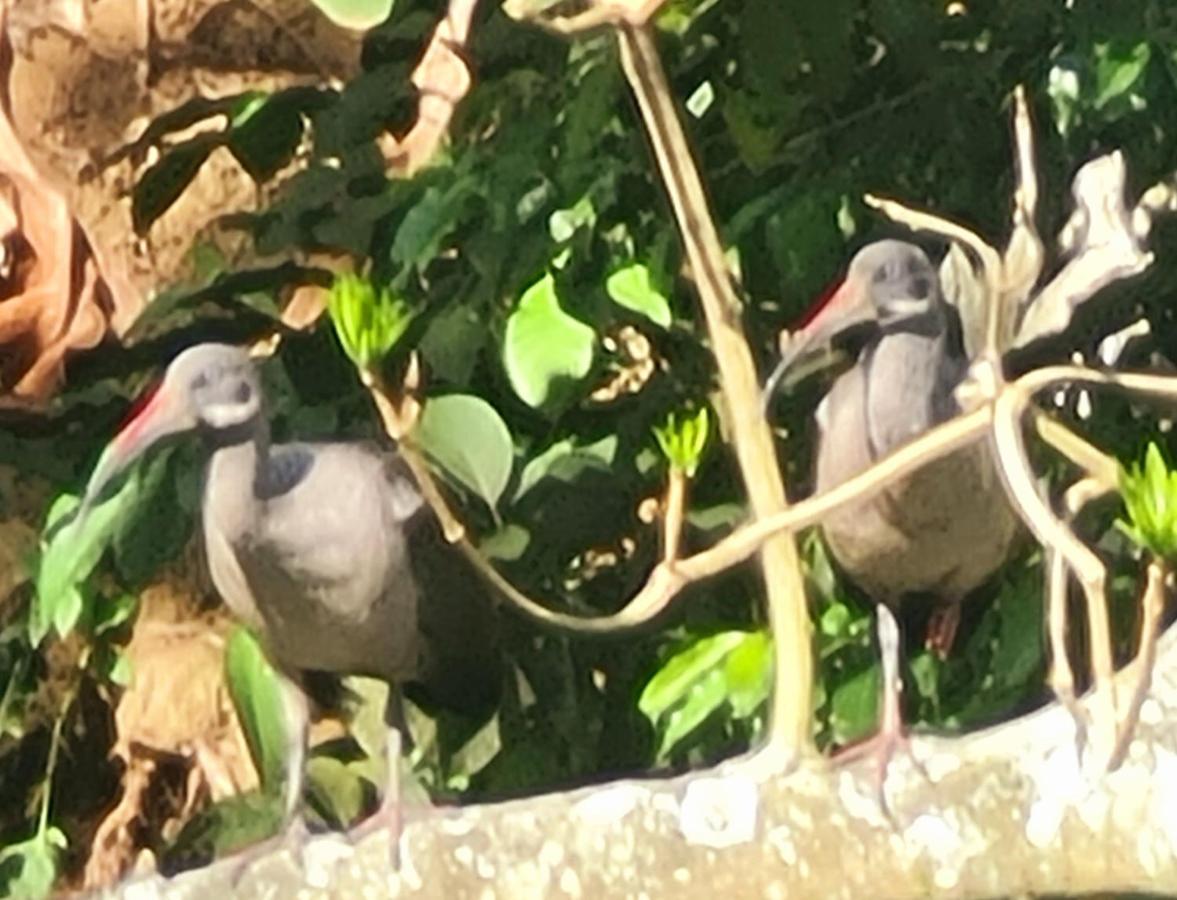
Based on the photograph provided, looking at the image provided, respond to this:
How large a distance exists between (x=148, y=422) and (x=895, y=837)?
1.07 ft

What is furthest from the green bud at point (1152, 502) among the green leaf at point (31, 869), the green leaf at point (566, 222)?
the green leaf at point (31, 869)

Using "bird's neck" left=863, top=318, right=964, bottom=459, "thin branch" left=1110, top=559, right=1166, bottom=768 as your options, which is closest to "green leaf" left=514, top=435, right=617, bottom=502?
"bird's neck" left=863, top=318, right=964, bottom=459

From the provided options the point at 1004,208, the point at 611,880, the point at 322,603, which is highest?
the point at 1004,208

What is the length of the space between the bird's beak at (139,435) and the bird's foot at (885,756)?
0.94 ft

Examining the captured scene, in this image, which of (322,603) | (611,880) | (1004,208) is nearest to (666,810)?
(611,880)

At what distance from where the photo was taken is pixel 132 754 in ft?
3.05

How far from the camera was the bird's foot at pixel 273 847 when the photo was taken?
2.97 ft

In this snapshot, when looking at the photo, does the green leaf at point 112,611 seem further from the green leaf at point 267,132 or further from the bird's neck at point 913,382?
the bird's neck at point 913,382

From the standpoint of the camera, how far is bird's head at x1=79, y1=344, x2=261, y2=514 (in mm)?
898

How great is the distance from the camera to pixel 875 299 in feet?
2.85

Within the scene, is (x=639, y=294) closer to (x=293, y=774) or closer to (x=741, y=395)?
(x=741, y=395)

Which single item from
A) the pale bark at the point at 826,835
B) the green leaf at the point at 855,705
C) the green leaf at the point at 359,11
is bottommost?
the pale bark at the point at 826,835

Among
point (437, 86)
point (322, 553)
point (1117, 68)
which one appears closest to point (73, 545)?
point (322, 553)

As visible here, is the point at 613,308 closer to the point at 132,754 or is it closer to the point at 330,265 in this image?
the point at 330,265
